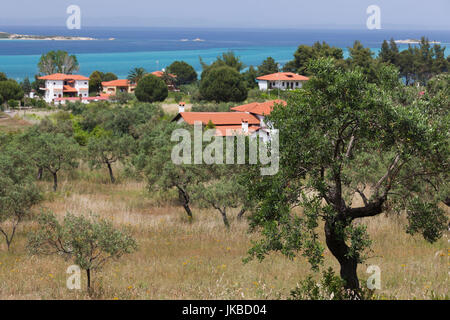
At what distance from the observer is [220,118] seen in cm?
5338

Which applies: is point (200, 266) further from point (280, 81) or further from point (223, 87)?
point (280, 81)

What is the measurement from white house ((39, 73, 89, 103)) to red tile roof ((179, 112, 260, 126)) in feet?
174

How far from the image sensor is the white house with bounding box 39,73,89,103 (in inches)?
3969

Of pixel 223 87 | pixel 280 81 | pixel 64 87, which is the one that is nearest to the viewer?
pixel 223 87

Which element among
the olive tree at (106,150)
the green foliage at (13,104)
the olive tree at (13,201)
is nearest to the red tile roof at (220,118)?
the olive tree at (106,150)

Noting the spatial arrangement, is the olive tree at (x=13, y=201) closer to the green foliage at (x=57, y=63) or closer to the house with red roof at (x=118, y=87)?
the house with red roof at (x=118, y=87)

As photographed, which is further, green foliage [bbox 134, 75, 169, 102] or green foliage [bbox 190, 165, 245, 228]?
green foliage [bbox 134, 75, 169, 102]

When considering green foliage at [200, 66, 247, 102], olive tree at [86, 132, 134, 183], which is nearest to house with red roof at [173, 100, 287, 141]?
olive tree at [86, 132, 134, 183]

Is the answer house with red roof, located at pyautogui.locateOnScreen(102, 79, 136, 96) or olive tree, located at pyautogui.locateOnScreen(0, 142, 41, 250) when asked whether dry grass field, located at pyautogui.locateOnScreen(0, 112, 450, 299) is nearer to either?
olive tree, located at pyautogui.locateOnScreen(0, 142, 41, 250)

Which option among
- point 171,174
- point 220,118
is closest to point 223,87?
point 220,118

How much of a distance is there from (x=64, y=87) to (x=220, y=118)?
193 feet

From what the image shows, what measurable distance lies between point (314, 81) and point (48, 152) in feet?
73.0

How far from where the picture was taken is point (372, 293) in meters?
10.5

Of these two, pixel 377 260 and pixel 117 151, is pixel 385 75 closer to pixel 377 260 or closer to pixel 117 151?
pixel 377 260
